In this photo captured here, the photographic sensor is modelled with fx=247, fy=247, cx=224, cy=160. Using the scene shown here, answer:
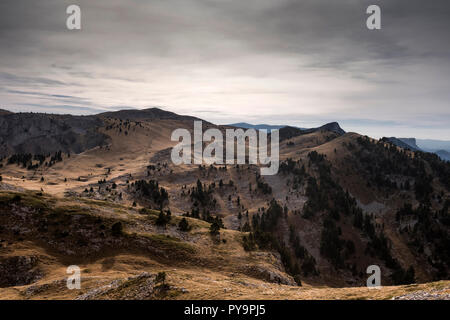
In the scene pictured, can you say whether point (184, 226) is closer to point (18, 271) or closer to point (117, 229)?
point (117, 229)

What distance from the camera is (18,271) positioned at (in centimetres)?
4184

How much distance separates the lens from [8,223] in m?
52.0

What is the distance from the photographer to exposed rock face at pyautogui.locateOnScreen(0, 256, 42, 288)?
40.6 meters

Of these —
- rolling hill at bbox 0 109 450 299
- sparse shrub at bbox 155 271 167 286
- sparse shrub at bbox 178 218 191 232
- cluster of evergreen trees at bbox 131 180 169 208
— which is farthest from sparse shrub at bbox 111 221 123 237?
cluster of evergreen trees at bbox 131 180 169 208

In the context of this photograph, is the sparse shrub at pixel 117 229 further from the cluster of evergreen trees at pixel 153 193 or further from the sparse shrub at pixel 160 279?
the cluster of evergreen trees at pixel 153 193

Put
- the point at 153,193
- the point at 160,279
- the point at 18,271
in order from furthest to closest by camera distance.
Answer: the point at 153,193 < the point at 18,271 < the point at 160,279

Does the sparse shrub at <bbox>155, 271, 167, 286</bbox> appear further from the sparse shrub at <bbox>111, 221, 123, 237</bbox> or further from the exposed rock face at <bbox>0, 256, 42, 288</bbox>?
the sparse shrub at <bbox>111, 221, 123, 237</bbox>

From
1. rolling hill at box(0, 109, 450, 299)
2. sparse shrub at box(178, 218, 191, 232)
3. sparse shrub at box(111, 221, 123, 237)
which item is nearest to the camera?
rolling hill at box(0, 109, 450, 299)

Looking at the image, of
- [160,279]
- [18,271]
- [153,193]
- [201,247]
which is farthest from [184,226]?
[153,193]

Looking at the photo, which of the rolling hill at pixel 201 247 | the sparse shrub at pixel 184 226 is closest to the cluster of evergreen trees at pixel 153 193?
the rolling hill at pixel 201 247

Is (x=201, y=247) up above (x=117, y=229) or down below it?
below

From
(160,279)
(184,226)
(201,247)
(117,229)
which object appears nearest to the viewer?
(160,279)
